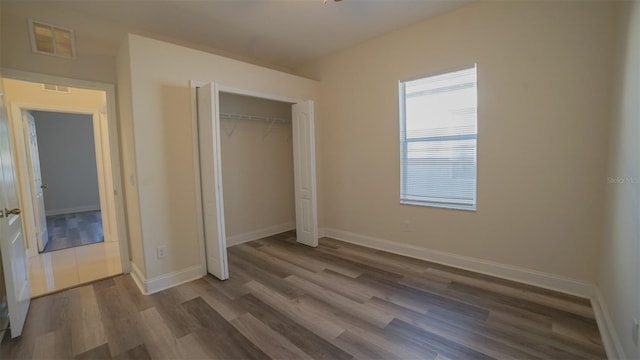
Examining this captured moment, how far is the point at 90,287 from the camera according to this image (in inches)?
115

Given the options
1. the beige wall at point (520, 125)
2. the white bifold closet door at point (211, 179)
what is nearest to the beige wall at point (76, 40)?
the white bifold closet door at point (211, 179)

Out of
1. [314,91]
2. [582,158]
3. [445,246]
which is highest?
[314,91]

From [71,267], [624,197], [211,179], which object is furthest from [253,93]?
[624,197]

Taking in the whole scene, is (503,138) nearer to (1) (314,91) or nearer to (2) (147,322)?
(1) (314,91)

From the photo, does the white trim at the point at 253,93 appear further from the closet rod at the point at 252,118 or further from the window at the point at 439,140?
the window at the point at 439,140

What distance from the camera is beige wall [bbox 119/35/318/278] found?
8.90ft

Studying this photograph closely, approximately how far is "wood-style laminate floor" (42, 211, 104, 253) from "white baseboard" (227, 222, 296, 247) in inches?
99.8

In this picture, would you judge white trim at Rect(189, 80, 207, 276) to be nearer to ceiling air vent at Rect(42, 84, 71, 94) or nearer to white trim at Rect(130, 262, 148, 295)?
white trim at Rect(130, 262, 148, 295)

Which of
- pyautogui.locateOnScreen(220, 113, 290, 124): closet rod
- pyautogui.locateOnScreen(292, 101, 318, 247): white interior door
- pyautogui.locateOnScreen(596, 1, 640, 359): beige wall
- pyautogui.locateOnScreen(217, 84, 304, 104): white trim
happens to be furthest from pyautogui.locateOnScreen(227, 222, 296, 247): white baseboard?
pyautogui.locateOnScreen(596, 1, 640, 359): beige wall

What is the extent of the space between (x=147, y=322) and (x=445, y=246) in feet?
10.4

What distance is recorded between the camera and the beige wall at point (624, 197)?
5.08 ft

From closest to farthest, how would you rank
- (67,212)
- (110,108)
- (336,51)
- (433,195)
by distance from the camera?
(110,108), (433,195), (336,51), (67,212)

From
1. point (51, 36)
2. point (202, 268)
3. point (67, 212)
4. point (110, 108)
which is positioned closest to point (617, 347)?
point (202, 268)

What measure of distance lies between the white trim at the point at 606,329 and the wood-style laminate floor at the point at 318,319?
44mm
